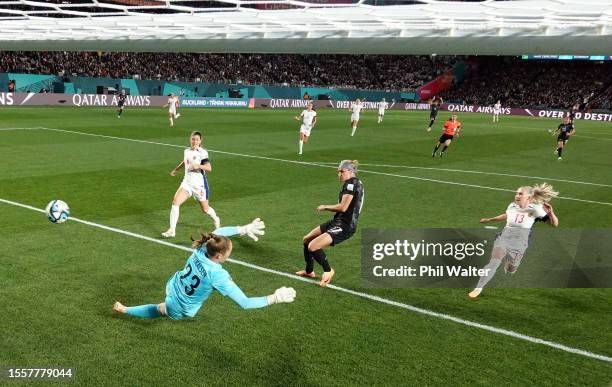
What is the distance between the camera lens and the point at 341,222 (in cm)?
759

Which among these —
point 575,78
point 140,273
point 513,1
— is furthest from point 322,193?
point 575,78

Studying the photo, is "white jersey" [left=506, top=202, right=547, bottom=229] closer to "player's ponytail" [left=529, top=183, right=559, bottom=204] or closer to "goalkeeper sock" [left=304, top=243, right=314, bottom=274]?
"player's ponytail" [left=529, top=183, right=559, bottom=204]

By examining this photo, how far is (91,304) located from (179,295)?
58.5 inches

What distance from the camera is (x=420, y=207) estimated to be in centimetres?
1261

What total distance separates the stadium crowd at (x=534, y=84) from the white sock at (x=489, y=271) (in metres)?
66.3

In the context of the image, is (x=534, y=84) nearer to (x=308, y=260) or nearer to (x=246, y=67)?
(x=246, y=67)

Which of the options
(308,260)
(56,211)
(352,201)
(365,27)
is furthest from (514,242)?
(365,27)

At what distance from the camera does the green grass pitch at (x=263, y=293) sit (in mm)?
5363

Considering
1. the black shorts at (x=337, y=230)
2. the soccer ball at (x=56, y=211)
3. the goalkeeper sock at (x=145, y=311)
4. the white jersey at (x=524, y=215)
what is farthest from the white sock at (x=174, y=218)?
the white jersey at (x=524, y=215)

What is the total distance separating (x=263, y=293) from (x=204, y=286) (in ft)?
6.10

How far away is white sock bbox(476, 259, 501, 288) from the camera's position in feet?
24.5

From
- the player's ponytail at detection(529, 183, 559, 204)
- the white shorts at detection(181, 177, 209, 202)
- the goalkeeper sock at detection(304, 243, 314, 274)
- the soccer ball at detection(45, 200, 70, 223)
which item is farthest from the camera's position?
the white shorts at detection(181, 177, 209, 202)

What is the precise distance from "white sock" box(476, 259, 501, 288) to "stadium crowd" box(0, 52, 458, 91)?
1770 inches

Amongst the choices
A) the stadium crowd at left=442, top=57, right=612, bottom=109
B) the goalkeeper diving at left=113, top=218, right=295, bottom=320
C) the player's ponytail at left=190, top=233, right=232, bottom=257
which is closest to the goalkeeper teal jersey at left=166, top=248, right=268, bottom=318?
the goalkeeper diving at left=113, top=218, right=295, bottom=320
